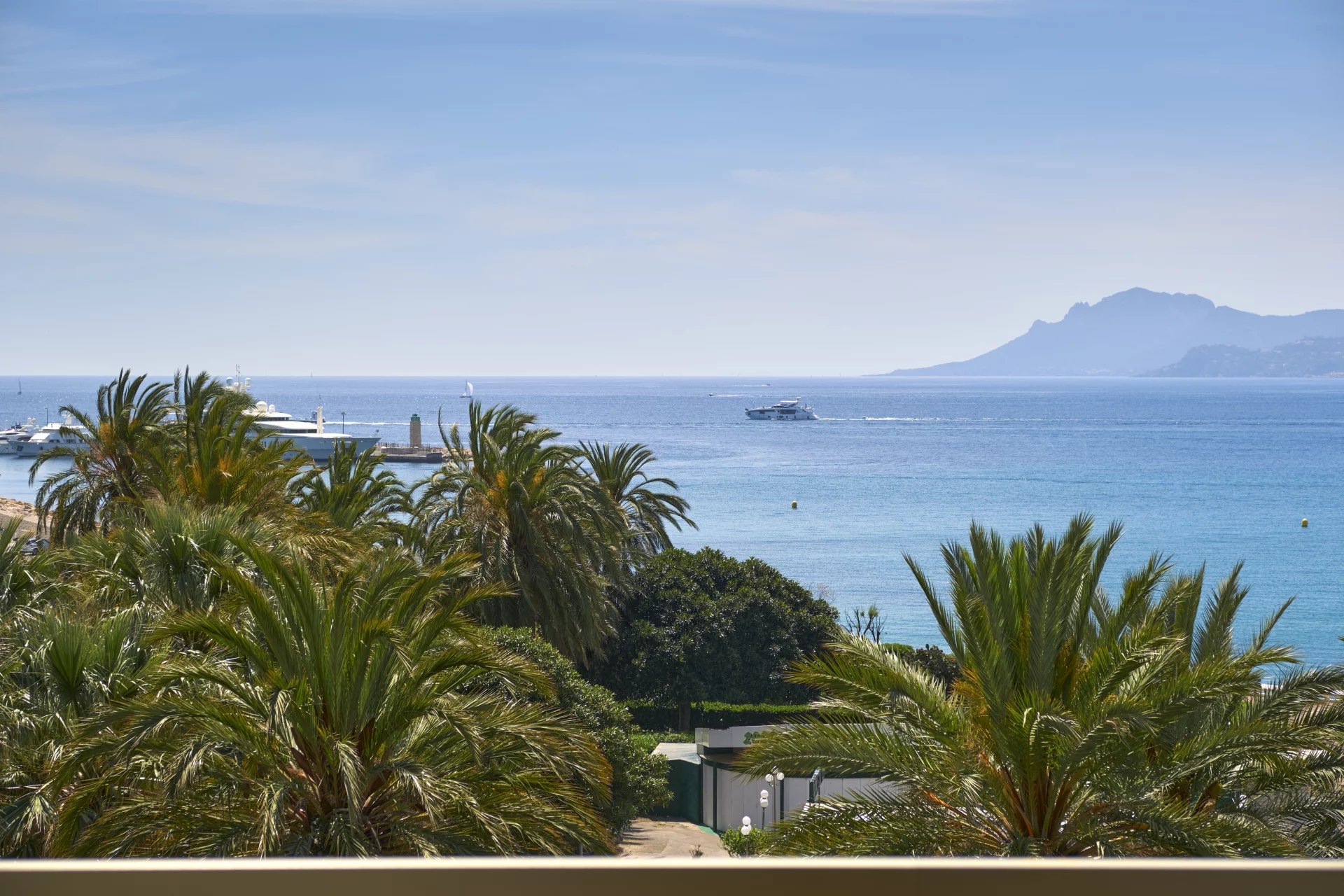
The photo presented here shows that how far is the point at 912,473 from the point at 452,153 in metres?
84.4

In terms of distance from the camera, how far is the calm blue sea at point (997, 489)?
58.7m

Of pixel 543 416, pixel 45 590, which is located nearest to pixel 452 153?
pixel 45 590

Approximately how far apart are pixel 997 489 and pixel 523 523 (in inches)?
3025

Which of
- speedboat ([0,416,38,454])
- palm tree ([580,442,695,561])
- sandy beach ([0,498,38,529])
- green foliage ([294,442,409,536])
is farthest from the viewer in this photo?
speedboat ([0,416,38,454])

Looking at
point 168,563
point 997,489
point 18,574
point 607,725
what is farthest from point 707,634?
point 997,489

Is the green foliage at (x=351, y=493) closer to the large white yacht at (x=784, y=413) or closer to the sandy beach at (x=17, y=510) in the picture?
the sandy beach at (x=17, y=510)

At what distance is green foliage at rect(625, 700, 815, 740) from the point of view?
85.0 ft

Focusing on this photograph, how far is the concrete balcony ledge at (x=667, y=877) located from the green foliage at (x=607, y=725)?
13.6 meters

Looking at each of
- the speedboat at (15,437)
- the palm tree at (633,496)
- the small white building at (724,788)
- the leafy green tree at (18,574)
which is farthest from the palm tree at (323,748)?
the speedboat at (15,437)

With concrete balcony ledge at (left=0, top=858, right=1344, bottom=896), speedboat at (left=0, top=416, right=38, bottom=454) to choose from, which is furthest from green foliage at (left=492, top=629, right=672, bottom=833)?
speedboat at (left=0, top=416, right=38, bottom=454)

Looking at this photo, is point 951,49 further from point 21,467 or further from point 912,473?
point 21,467

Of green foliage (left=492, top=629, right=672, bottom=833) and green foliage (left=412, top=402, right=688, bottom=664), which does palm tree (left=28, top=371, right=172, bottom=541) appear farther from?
green foliage (left=492, top=629, right=672, bottom=833)

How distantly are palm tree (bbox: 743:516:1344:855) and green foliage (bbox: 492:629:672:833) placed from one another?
827 centimetres

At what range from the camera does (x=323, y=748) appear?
23.3 feet
